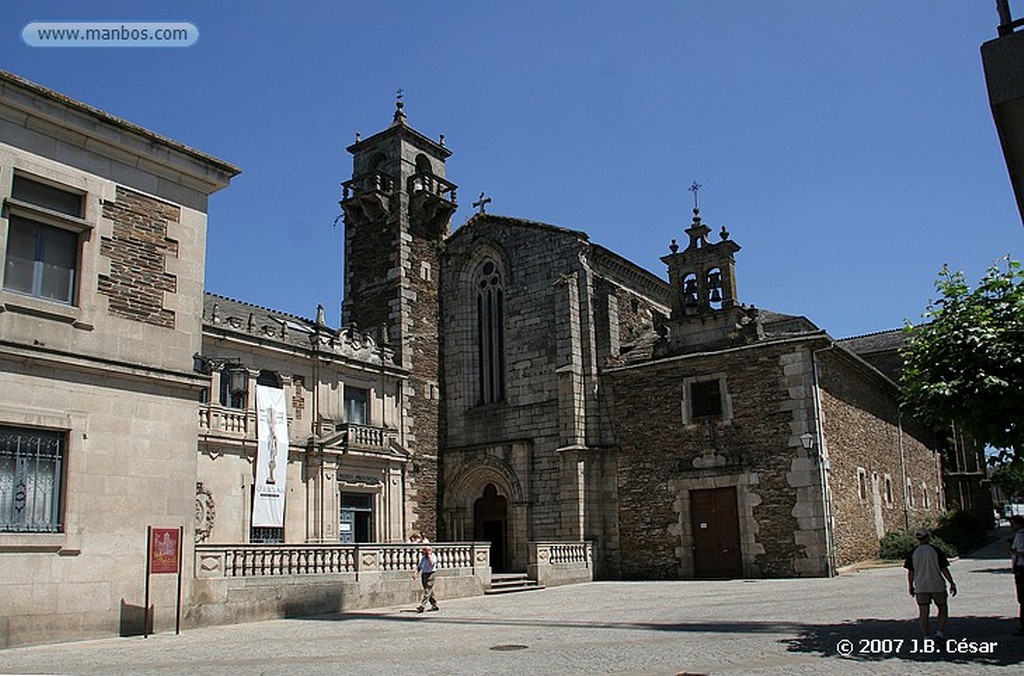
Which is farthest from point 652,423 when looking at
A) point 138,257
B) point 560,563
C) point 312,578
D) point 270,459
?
point 138,257

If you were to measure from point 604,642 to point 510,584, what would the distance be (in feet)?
37.9

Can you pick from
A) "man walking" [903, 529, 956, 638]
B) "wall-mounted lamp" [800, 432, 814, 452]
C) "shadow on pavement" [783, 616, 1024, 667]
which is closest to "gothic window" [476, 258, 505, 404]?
"wall-mounted lamp" [800, 432, 814, 452]

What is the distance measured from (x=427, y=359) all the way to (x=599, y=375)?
20.6 ft

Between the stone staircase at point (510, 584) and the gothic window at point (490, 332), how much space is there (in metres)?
7.73

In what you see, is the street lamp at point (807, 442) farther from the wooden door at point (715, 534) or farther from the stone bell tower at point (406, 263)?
the stone bell tower at point (406, 263)

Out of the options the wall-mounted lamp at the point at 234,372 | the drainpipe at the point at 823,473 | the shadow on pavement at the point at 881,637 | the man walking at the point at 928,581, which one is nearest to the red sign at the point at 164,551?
the shadow on pavement at the point at 881,637

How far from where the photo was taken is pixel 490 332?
30.6 meters

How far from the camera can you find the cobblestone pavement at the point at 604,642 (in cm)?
905

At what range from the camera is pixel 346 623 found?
48.3 ft

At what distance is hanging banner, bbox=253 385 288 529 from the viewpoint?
911 inches

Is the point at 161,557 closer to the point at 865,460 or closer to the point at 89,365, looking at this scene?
the point at 89,365

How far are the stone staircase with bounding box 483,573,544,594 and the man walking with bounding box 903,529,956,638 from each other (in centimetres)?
1237

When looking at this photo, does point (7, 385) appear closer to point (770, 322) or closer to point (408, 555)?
point (408, 555)

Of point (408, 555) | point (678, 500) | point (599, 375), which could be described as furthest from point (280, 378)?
point (678, 500)
